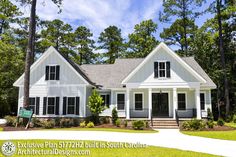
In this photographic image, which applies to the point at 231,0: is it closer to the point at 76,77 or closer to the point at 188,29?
the point at 188,29

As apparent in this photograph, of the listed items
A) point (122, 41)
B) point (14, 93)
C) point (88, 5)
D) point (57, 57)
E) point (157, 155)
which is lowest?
point (157, 155)

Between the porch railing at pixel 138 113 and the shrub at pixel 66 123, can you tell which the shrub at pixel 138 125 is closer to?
the porch railing at pixel 138 113

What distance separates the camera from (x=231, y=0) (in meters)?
28.0

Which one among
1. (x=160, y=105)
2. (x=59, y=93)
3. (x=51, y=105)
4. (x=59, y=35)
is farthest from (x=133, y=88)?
(x=59, y=35)

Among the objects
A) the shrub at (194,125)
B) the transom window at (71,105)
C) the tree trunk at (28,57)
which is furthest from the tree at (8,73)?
the shrub at (194,125)

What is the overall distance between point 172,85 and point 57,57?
39.3 ft

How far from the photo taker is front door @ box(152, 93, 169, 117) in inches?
888

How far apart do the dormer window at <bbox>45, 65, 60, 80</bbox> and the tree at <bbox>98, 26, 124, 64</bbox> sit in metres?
21.4

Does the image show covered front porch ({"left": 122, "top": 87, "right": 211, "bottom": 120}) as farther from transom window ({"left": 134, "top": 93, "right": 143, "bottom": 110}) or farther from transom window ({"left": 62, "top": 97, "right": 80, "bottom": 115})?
transom window ({"left": 62, "top": 97, "right": 80, "bottom": 115})

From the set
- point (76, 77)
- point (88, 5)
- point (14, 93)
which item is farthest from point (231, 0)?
point (14, 93)

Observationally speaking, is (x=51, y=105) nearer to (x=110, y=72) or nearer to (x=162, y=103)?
(x=110, y=72)

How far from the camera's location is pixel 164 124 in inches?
767

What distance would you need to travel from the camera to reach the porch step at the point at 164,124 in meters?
18.7

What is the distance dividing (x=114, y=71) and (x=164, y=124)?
945 cm
